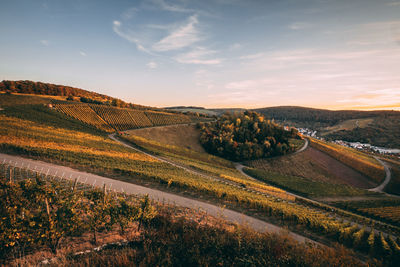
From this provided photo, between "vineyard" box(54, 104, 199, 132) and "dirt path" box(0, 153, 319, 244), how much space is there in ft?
165

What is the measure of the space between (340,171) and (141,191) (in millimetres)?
81080

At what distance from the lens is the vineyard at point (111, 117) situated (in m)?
74.1

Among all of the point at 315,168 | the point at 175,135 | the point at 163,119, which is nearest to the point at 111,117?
the point at 163,119

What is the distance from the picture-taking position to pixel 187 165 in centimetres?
4306

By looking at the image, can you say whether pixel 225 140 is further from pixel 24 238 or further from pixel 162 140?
pixel 24 238

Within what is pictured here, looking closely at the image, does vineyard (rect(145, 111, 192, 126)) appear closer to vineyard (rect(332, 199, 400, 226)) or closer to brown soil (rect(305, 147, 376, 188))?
brown soil (rect(305, 147, 376, 188))

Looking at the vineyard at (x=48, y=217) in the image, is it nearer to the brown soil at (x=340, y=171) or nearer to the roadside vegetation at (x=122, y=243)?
the roadside vegetation at (x=122, y=243)

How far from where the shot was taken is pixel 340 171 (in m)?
69.1

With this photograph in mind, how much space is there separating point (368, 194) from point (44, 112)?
371ft

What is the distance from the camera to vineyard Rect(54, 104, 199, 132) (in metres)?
74.1

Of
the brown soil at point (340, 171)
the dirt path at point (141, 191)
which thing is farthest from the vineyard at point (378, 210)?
the dirt path at point (141, 191)

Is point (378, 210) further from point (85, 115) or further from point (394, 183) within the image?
point (85, 115)

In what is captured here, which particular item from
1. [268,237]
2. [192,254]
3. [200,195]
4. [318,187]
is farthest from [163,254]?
[318,187]

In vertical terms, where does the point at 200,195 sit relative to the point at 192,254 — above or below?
below
